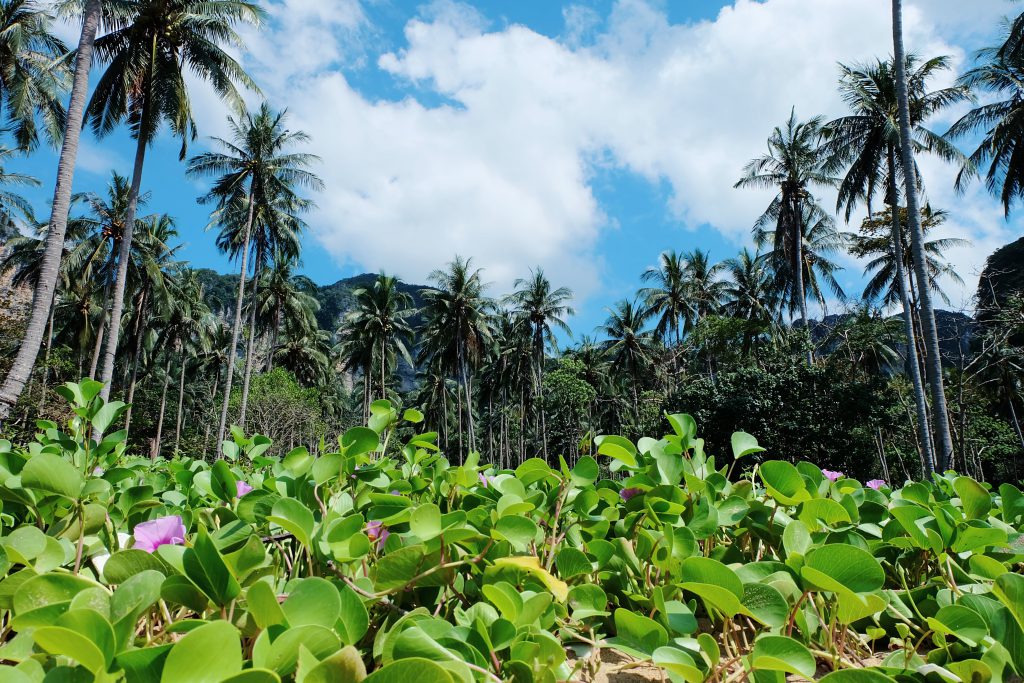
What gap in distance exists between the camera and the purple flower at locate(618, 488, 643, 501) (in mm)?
989

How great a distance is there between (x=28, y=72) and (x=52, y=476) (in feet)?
72.6

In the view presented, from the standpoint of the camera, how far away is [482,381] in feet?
132

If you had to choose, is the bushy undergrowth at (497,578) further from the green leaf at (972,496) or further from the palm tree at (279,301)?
the palm tree at (279,301)

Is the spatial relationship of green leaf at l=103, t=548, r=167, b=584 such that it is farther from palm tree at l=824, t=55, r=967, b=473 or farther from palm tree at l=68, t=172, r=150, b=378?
palm tree at l=68, t=172, r=150, b=378

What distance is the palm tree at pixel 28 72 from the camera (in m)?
15.1

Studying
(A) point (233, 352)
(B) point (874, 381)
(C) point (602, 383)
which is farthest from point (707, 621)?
(C) point (602, 383)

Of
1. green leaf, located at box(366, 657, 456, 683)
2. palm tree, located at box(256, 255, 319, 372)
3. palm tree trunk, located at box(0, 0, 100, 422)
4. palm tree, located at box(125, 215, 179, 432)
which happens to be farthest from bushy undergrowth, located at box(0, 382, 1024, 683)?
palm tree, located at box(256, 255, 319, 372)

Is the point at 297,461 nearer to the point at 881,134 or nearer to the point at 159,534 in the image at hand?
the point at 159,534

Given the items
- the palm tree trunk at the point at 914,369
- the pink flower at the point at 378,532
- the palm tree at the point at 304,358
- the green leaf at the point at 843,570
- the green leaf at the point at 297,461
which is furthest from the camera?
the palm tree at the point at 304,358

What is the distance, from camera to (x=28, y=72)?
16406 millimetres

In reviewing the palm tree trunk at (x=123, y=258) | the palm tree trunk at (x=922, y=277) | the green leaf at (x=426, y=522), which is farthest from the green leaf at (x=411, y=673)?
the palm tree trunk at (x=123, y=258)

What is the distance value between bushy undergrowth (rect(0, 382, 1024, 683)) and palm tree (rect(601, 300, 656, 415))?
32.9 meters

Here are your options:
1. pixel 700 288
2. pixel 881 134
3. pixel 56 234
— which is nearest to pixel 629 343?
pixel 700 288

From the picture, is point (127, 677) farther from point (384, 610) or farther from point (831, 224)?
point (831, 224)
